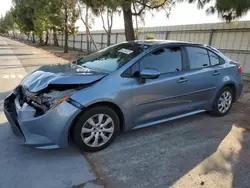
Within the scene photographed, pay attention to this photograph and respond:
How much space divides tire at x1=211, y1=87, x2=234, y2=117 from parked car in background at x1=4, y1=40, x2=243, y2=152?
0.73 ft

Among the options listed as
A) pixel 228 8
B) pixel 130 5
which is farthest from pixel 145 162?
pixel 130 5

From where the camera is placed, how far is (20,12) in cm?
3297

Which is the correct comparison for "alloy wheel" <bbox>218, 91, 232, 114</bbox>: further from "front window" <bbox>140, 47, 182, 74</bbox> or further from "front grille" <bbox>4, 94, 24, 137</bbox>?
"front grille" <bbox>4, 94, 24, 137</bbox>

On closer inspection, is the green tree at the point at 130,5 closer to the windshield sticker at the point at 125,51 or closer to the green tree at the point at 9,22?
the windshield sticker at the point at 125,51

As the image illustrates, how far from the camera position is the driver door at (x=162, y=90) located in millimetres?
3289

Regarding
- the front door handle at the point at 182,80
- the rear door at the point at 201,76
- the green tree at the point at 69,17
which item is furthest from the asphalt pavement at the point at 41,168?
the green tree at the point at 69,17

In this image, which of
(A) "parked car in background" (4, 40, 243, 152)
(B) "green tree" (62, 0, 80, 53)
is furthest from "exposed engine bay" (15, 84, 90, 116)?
(B) "green tree" (62, 0, 80, 53)

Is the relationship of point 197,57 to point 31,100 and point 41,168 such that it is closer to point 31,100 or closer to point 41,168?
point 31,100

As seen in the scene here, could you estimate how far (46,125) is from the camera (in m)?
2.70

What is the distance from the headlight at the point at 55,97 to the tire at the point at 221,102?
10.2ft

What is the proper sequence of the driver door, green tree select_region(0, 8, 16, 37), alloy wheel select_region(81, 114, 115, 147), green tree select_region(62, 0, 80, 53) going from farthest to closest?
green tree select_region(0, 8, 16, 37) → green tree select_region(62, 0, 80, 53) → the driver door → alloy wheel select_region(81, 114, 115, 147)

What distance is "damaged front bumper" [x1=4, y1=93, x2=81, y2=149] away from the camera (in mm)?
2699

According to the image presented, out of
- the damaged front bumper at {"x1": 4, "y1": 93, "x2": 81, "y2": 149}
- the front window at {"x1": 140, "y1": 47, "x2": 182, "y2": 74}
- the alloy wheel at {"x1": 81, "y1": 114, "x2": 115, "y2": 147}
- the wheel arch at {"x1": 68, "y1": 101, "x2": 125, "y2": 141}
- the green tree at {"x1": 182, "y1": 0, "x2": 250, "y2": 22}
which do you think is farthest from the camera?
the green tree at {"x1": 182, "y1": 0, "x2": 250, "y2": 22}

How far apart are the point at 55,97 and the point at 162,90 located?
5.47 feet
